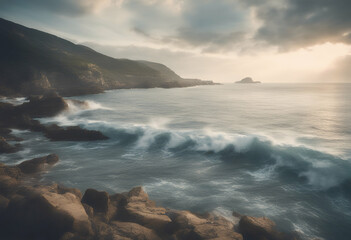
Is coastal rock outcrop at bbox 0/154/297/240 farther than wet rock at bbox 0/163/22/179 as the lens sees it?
No

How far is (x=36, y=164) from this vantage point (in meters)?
14.4

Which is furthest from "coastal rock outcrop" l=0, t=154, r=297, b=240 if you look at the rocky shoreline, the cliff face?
the cliff face

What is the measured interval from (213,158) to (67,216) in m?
13.0

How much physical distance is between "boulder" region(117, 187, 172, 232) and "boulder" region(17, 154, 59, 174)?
27.6ft

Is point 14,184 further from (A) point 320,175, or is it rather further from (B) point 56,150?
(A) point 320,175

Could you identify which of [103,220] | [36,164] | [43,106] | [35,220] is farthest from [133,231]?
[43,106]

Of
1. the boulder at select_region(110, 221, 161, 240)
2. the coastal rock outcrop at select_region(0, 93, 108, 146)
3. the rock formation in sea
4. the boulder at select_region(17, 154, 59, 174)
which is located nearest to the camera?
the boulder at select_region(110, 221, 161, 240)

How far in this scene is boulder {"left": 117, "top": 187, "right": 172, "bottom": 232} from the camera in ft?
26.5

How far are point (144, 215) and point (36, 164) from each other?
1045 cm

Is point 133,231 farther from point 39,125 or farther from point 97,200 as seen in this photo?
point 39,125

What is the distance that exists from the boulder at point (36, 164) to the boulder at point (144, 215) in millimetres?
8417

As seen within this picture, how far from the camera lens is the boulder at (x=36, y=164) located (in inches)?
543

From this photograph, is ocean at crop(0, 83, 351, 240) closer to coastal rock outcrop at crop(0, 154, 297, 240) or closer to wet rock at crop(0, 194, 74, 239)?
coastal rock outcrop at crop(0, 154, 297, 240)

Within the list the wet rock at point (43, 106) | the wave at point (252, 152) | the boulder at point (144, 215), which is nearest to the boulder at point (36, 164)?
the wave at point (252, 152)
